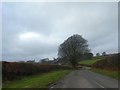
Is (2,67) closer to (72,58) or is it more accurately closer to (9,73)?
(9,73)

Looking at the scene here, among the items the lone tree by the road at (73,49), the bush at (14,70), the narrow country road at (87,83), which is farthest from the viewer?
the lone tree by the road at (73,49)

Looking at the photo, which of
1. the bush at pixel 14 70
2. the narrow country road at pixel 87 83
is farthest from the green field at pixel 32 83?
the bush at pixel 14 70

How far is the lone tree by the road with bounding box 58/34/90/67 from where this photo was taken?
107688mm

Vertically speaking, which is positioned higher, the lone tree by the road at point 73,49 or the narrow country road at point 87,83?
the lone tree by the road at point 73,49

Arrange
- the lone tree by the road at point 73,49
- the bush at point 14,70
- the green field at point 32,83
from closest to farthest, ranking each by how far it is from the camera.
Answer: the green field at point 32,83 → the bush at point 14,70 → the lone tree by the road at point 73,49

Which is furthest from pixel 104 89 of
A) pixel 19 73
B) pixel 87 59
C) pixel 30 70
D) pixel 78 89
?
pixel 87 59

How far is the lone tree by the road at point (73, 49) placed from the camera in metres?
108

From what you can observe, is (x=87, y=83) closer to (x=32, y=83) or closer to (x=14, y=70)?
(x=32, y=83)

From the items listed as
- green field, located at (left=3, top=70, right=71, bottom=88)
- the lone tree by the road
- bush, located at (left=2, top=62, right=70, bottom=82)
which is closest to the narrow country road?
green field, located at (left=3, top=70, right=71, bottom=88)

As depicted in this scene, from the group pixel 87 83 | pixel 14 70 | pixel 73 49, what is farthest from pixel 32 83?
pixel 73 49

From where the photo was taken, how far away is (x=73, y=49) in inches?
4257

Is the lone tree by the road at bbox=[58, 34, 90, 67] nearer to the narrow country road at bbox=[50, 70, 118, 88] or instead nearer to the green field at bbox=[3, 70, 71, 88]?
the green field at bbox=[3, 70, 71, 88]

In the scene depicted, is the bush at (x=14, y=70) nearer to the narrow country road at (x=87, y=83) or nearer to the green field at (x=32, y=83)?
the green field at (x=32, y=83)

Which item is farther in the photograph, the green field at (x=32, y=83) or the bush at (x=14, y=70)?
the bush at (x=14, y=70)
